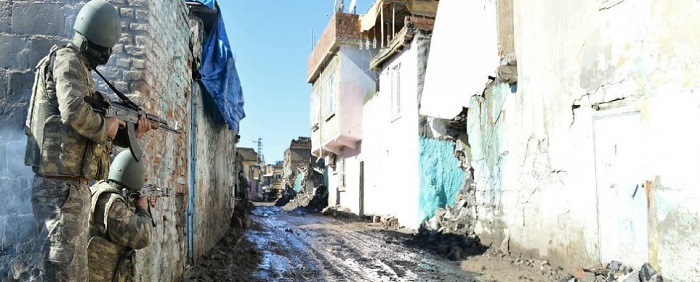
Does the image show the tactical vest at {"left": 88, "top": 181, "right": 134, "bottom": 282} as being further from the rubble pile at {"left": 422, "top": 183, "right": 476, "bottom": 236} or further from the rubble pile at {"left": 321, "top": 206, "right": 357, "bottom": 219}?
the rubble pile at {"left": 321, "top": 206, "right": 357, "bottom": 219}

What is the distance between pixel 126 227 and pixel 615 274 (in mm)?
5191

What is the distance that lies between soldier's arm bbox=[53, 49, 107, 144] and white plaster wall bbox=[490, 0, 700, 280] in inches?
199

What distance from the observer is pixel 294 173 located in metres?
39.6

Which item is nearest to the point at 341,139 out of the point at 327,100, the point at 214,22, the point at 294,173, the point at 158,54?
the point at 327,100

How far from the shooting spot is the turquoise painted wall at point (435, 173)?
1319 cm

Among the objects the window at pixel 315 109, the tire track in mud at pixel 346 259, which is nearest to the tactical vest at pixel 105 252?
the tire track in mud at pixel 346 259

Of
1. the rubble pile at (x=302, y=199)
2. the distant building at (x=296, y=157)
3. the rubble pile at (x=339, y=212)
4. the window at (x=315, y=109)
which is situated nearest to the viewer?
the rubble pile at (x=339, y=212)

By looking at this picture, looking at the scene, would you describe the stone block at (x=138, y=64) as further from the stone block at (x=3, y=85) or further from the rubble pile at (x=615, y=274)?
the rubble pile at (x=615, y=274)

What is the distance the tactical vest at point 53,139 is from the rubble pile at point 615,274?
17.2ft

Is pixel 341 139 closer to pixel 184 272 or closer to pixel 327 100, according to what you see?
pixel 327 100

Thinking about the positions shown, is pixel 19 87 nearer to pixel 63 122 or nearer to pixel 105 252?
pixel 63 122

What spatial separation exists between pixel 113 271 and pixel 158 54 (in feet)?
7.68

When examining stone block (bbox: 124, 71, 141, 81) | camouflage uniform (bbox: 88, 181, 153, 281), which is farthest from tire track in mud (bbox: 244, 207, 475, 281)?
camouflage uniform (bbox: 88, 181, 153, 281)

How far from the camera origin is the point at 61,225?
2.78m
